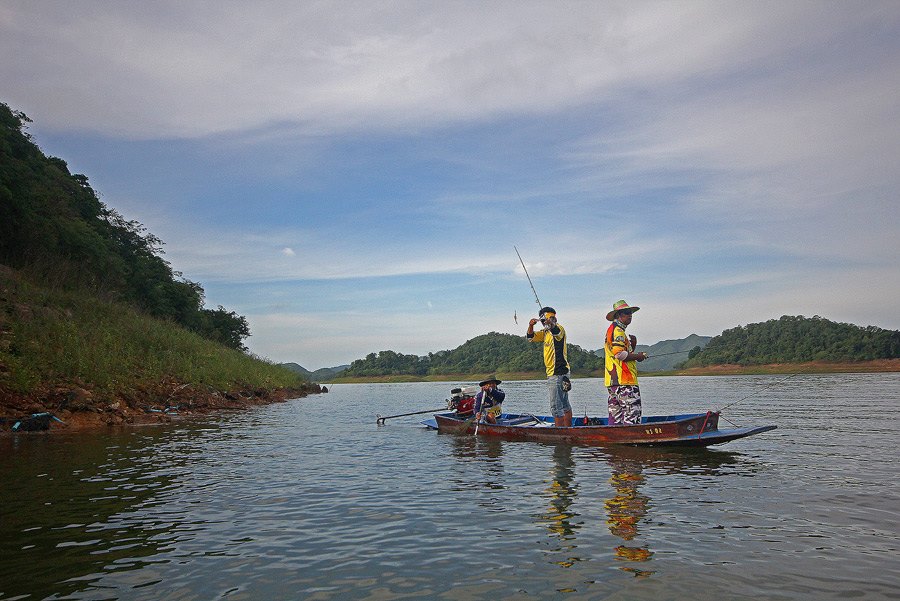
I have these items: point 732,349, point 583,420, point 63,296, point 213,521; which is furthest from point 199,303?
point 732,349

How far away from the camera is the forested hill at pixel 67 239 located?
29625mm

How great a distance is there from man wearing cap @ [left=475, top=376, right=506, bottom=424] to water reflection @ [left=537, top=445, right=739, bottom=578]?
3818mm

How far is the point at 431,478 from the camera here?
11531 mm

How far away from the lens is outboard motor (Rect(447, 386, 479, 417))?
2169 centimetres

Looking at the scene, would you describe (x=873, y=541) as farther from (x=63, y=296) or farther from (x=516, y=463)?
(x=63, y=296)

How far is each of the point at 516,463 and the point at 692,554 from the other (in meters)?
7.06

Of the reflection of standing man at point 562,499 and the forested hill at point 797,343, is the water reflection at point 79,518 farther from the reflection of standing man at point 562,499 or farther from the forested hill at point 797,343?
the forested hill at point 797,343

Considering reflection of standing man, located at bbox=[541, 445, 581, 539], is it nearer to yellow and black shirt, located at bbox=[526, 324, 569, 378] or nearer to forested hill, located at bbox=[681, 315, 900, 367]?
yellow and black shirt, located at bbox=[526, 324, 569, 378]

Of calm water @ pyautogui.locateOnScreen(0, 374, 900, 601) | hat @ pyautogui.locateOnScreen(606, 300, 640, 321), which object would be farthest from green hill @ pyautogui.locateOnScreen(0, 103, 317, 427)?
hat @ pyautogui.locateOnScreen(606, 300, 640, 321)

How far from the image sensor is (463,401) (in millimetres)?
21938

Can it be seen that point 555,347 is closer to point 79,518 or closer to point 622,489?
point 622,489

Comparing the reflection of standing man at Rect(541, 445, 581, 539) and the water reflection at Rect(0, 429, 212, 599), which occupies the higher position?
the water reflection at Rect(0, 429, 212, 599)

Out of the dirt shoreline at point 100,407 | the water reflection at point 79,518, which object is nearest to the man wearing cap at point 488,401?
the water reflection at point 79,518

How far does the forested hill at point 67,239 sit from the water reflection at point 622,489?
94.3 ft
